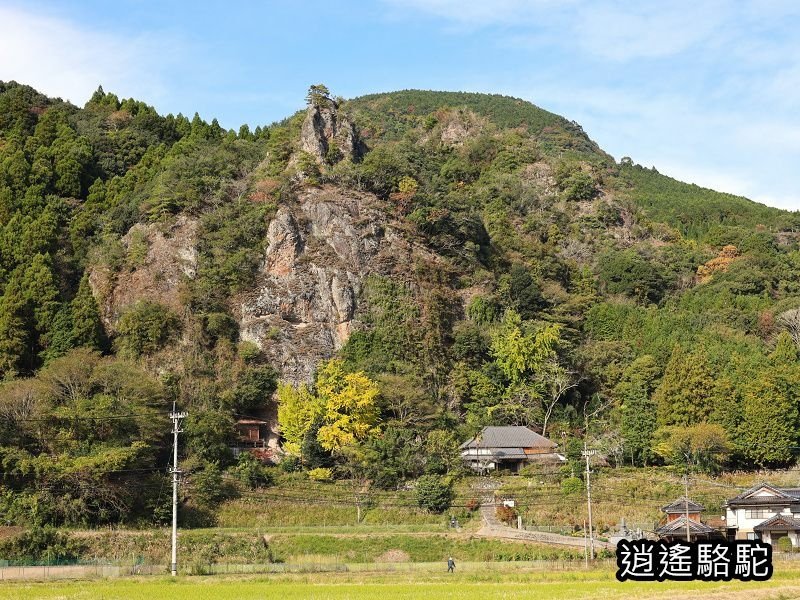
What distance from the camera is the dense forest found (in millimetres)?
50219

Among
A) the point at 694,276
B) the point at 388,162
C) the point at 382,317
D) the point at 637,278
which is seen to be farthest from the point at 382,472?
the point at 694,276

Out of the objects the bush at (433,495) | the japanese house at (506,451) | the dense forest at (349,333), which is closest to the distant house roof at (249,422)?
the dense forest at (349,333)

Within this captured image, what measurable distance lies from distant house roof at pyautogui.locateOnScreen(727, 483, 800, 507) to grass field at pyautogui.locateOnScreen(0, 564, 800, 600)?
9.57 metres

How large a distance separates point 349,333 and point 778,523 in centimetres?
2967

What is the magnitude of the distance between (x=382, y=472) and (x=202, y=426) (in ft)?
33.8

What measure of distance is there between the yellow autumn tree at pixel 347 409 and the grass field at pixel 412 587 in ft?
60.3

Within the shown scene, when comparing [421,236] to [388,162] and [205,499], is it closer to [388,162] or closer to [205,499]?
[388,162]

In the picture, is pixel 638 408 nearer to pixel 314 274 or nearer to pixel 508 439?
pixel 508 439

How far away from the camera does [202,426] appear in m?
51.8

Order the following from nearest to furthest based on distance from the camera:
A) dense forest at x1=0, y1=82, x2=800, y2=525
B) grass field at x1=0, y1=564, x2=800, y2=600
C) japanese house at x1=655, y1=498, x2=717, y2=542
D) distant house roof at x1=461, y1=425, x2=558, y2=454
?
grass field at x1=0, y1=564, x2=800, y2=600
japanese house at x1=655, y1=498, x2=717, y2=542
dense forest at x1=0, y1=82, x2=800, y2=525
distant house roof at x1=461, y1=425, x2=558, y2=454

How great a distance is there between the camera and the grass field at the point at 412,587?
2722 cm

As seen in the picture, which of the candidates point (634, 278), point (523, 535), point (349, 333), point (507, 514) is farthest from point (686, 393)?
point (634, 278)

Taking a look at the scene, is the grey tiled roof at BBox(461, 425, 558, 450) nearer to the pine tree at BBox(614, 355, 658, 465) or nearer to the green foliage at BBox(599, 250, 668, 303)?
the pine tree at BBox(614, 355, 658, 465)

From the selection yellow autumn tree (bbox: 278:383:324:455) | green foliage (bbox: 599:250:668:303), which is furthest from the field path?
green foliage (bbox: 599:250:668:303)
